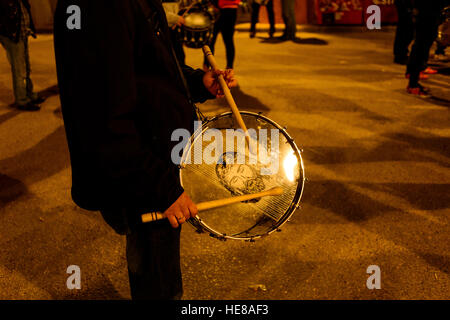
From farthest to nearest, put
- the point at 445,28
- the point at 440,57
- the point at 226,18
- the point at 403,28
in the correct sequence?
the point at 440,57 < the point at 403,28 < the point at 445,28 < the point at 226,18

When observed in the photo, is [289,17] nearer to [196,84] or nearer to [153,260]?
[196,84]

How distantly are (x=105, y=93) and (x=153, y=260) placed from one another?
78 cm

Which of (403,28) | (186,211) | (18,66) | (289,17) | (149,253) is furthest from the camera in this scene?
(289,17)

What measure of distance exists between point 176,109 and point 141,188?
36cm

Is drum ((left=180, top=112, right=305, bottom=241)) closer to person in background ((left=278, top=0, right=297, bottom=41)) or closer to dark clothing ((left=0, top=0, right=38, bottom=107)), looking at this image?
dark clothing ((left=0, top=0, right=38, bottom=107))

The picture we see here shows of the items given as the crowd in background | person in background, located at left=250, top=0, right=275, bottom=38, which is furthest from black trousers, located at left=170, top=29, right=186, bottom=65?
person in background, located at left=250, top=0, right=275, bottom=38

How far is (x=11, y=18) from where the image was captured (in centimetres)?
528

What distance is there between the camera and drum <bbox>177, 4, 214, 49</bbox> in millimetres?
5469

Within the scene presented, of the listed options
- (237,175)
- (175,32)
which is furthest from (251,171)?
(175,32)

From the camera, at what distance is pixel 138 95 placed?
1.47 m

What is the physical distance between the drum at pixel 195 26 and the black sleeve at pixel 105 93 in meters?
4.35

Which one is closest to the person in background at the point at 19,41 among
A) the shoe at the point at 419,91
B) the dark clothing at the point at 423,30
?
the dark clothing at the point at 423,30
